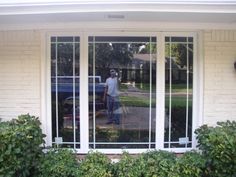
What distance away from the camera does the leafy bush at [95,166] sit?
16.9ft

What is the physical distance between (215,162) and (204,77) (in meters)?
1.50

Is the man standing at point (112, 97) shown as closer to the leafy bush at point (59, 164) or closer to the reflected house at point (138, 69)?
the reflected house at point (138, 69)

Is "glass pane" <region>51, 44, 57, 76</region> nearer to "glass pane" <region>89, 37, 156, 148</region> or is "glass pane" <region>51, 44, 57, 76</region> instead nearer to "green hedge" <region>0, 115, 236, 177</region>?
"glass pane" <region>89, 37, 156, 148</region>

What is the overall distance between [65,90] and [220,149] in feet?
8.94

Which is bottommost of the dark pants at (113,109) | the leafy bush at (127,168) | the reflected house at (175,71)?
the leafy bush at (127,168)

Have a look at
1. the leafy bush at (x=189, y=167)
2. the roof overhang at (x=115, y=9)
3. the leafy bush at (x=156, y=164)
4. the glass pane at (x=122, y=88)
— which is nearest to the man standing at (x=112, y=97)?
the glass pane at (x=122, y=88)

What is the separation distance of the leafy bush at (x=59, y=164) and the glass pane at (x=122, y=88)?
2.31 ft

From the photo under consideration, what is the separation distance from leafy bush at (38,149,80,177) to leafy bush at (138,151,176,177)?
0.99 m

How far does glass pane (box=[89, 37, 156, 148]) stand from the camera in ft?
19.6

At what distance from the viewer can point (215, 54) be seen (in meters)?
5.91

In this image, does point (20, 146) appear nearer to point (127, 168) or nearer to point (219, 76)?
point (127, 168)

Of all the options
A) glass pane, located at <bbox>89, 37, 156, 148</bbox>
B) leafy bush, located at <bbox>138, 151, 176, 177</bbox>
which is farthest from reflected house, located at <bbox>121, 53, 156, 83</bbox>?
leafy bush, located at <bbox>138, 151, 176, 177</bbox>

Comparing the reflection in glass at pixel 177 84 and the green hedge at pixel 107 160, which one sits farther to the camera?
the reflection in glass at pixel 177 84

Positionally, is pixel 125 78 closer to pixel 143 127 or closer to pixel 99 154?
pixel 143 127
